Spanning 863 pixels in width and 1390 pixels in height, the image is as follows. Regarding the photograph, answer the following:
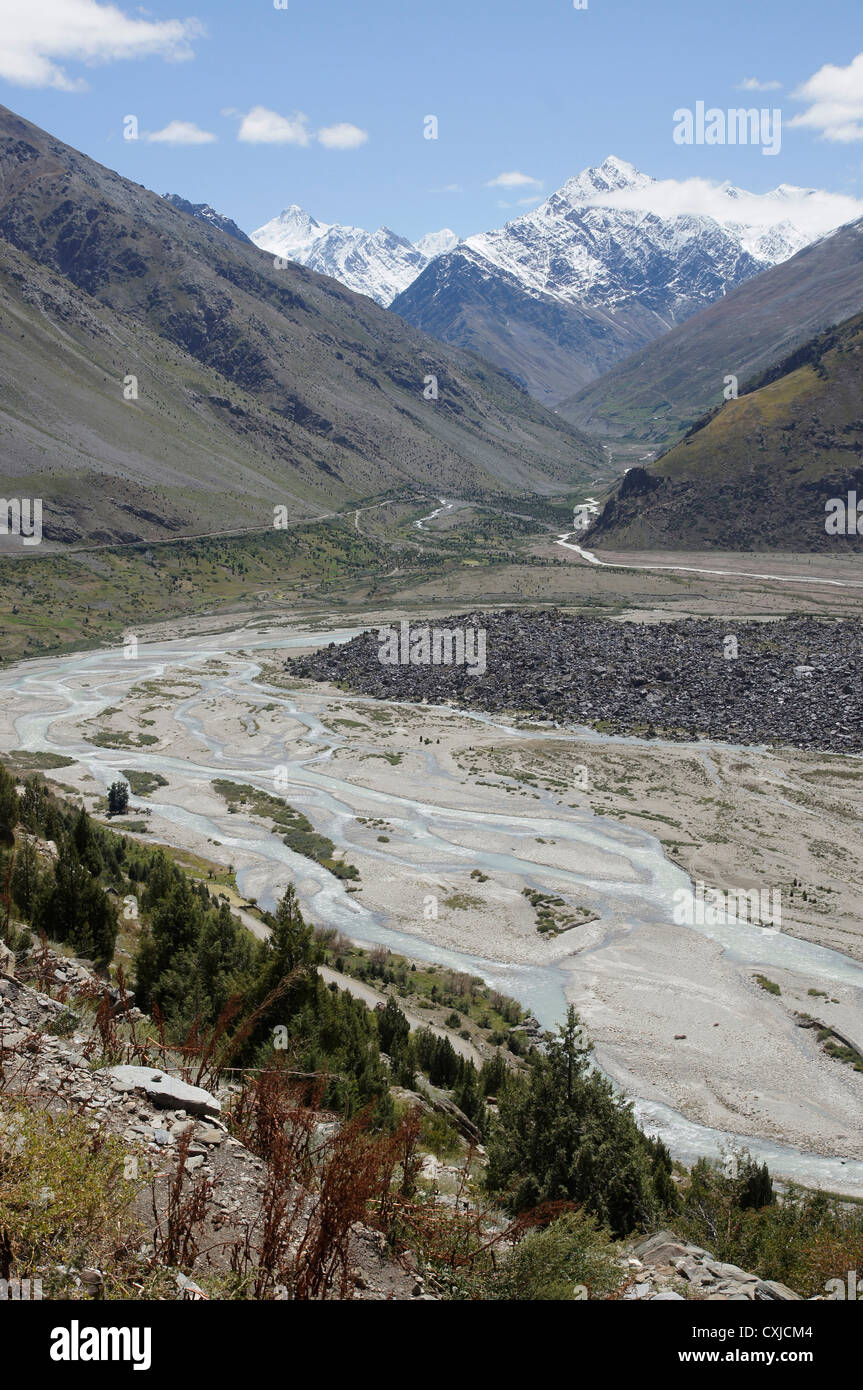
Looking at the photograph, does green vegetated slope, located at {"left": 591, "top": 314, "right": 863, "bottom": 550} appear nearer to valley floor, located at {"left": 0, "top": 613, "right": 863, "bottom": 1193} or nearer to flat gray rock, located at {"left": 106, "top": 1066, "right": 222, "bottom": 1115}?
valley floor, located at {"left": 0, "top": 613, "right": 863, "bottom": 1193}

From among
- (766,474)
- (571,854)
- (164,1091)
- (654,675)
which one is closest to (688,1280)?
(164,1091)

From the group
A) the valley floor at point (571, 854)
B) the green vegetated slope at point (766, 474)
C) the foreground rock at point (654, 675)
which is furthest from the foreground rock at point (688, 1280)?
the green vegetated slope at point (766, 474)

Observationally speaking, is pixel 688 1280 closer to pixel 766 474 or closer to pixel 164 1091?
pixel 164 1091

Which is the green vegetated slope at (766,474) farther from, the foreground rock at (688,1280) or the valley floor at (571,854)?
the foreground rock at (688,1280)

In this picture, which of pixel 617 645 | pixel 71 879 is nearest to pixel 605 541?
pixel 617 645

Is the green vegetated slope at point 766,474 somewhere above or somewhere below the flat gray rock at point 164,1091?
above

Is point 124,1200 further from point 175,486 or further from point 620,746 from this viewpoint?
point 175,486
